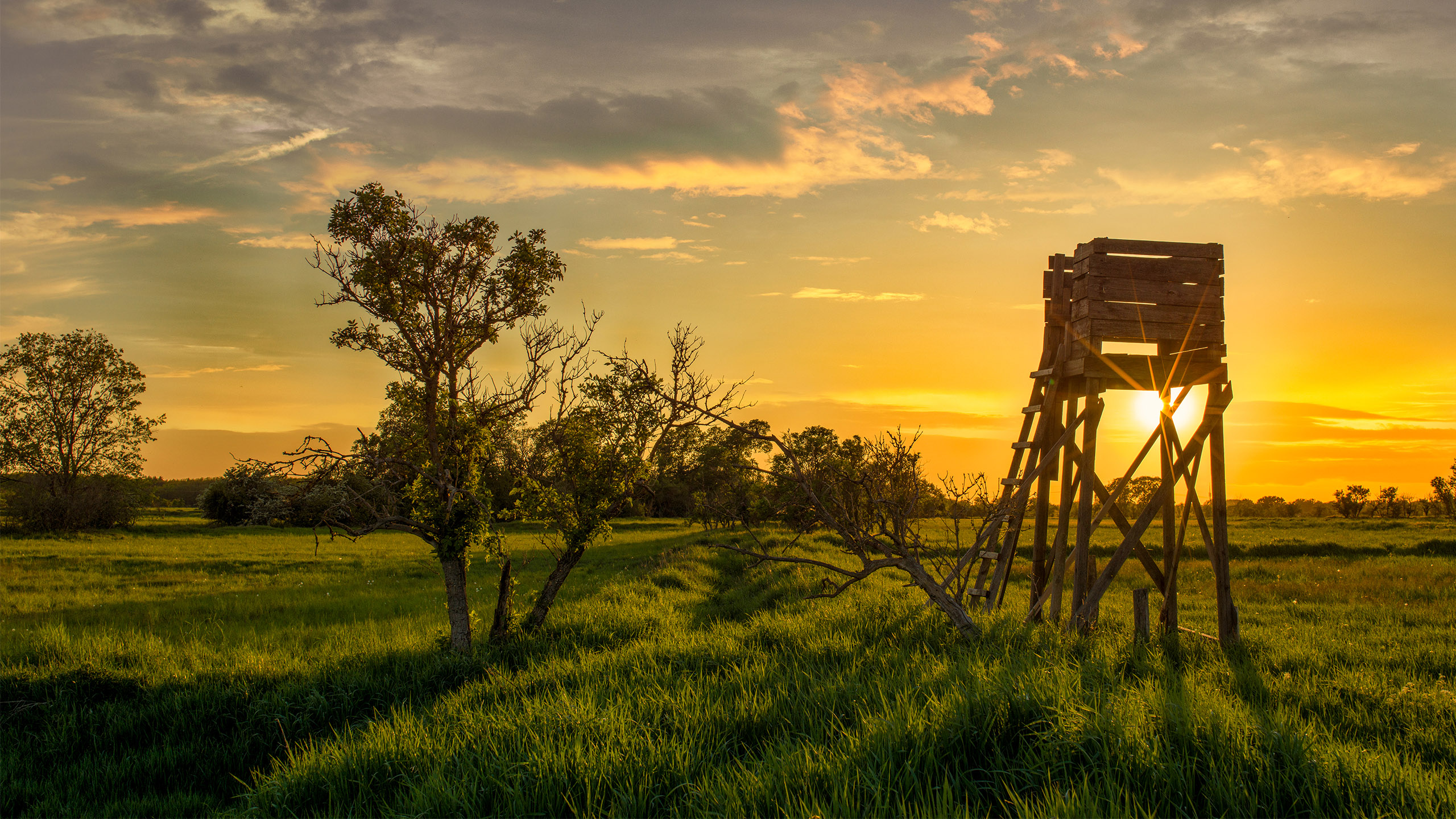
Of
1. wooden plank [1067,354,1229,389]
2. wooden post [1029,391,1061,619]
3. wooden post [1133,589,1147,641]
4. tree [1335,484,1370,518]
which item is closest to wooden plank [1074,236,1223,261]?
wooden plank [1067,354,1229,389]

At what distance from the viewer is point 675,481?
13.7m

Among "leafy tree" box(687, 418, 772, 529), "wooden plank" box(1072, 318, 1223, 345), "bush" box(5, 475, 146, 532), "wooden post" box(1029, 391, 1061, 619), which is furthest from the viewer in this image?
"bush" box(5, 475, 146, 532)

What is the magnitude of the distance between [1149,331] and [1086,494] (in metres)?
2.68

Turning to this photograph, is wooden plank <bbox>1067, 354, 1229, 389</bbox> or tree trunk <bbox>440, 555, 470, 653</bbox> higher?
wooden plank <bbox>1067, 354, 1229, 389</bbox>

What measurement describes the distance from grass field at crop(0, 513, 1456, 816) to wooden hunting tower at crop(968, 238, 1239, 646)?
3.99ft

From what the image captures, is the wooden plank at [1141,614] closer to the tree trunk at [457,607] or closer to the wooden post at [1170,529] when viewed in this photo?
the wooden post at [1170,529]

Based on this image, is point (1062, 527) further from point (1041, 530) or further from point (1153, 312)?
point (1153, 312)

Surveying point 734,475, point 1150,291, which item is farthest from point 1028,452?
point 734,475

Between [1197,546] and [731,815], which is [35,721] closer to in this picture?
[731,815]

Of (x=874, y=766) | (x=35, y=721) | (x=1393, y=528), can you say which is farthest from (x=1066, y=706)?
(x=1393, y=528)

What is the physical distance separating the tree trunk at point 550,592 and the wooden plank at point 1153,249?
993 centimetres

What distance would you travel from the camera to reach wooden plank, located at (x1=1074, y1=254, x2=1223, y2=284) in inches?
438

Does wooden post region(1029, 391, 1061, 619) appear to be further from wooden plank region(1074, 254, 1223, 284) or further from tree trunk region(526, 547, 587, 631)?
tree trunk region(526, 547, 587, 631)

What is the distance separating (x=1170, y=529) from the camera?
12.1 meters
